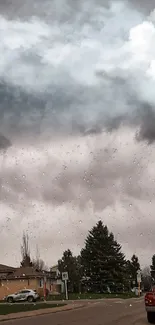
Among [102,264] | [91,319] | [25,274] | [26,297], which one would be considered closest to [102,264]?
[102,264]

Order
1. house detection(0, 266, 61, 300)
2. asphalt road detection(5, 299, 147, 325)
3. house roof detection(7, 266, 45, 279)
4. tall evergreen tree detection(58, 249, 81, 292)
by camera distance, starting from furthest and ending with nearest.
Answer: tall evergreen tree detection(58, 249, 81, 292) → house roof detection(7, 266, 45, 279) → house detection(0, 266, 61, 300) → asphalt road detection(5, 299, 147, 325)

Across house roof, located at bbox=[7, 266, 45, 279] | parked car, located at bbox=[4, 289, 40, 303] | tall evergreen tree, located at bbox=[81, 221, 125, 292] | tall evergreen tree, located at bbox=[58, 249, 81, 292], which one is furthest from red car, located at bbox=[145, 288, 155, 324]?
tall evergreen tree, located at bbox=[58, 249, 81, 292]

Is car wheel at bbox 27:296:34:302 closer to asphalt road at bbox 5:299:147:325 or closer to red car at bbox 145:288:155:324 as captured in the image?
asphalt road at bbox 5:299:147:325

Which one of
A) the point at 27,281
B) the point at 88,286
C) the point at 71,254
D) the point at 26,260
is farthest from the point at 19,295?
the point at 71,254

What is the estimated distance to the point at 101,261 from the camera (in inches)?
2881

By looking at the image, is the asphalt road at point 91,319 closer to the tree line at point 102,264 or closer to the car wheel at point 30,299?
the car wheel at point 30,299

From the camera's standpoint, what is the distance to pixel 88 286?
73.7 metres

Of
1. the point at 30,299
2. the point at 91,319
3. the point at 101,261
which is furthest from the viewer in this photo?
the point at 101,261

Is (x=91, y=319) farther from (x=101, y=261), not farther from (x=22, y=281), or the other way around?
(x=101, y=261)

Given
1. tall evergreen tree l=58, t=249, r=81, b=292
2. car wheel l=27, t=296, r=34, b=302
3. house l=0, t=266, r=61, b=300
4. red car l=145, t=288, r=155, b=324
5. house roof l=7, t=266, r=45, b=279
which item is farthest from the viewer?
tall evergreen tree l=58, t=249, r=81, b=292

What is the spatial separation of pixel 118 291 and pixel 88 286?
4.70m

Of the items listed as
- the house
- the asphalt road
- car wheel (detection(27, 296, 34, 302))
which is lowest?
the asphalt road

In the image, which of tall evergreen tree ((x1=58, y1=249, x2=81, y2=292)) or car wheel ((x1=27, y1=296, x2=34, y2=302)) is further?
tall evergreen tree ((x1=58, y1=249, x2=81, y2=292))

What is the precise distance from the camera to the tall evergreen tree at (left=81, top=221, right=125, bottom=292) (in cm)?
7256
